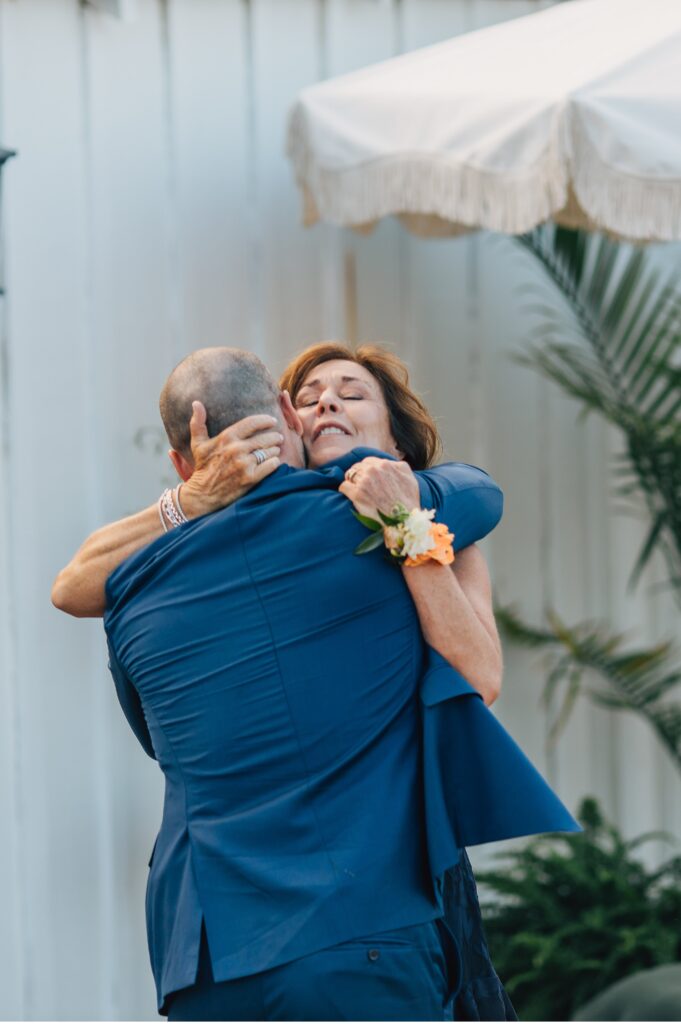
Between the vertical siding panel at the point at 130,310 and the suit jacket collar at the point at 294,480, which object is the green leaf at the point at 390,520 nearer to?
the suit jacket collar at the point at 294,480

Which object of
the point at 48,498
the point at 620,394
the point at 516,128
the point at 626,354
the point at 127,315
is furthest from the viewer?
the point at 626,354

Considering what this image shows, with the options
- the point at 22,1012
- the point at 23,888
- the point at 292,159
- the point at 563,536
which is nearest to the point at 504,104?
the point at 292,159

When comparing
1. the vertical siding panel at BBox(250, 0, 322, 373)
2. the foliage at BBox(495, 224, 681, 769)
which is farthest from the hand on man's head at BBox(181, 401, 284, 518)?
the foliage at BBox(495, 224, 681, 769)

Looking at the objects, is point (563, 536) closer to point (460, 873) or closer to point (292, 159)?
point (292, 159)

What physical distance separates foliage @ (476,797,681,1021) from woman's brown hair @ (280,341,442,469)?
1.93 metres

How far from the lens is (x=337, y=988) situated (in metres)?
1.97

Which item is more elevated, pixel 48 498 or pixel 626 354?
pixel 626 354

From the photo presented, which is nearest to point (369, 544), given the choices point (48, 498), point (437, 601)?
point (437, 601)

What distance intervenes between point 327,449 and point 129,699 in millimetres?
566

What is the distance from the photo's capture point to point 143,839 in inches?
161

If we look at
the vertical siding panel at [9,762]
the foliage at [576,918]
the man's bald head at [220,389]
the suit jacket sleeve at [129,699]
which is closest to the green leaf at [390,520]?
the man's bald head at [220,389]

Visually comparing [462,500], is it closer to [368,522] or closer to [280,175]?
[368,522]

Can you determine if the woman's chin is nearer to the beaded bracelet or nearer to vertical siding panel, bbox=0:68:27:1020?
the beaded bracelet

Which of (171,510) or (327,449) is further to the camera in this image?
(327,449)
